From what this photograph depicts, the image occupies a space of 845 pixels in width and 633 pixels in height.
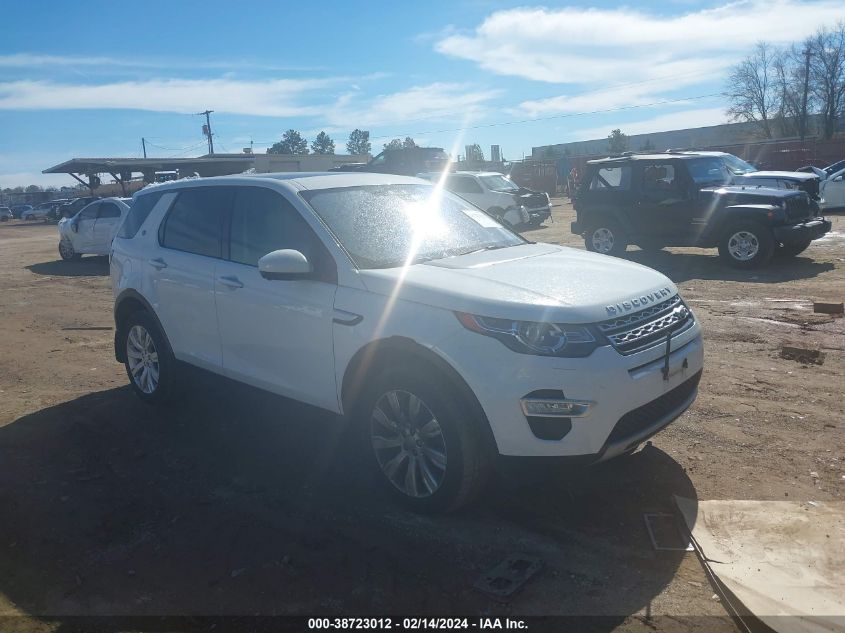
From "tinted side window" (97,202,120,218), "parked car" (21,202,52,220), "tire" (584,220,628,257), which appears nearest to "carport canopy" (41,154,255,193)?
"parked car" (21,202,52,220)

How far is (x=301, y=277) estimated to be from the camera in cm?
433

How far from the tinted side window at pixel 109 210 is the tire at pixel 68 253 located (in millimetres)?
1490

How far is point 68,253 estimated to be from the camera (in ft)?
61.7

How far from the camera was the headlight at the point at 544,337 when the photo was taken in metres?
3.53

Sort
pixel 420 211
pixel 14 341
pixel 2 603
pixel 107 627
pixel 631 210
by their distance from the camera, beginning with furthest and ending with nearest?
pixel 631 210, pixel 14 341, pixel 420 211, pixel 2 603, pixel 107 627

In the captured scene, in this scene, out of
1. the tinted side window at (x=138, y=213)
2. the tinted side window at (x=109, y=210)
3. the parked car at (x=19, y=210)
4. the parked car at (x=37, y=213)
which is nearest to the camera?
the tinted side window at (x=138, y=213)

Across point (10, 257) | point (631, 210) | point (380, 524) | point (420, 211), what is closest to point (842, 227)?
point (631, 210)

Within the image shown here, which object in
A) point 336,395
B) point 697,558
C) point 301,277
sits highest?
point 301,277

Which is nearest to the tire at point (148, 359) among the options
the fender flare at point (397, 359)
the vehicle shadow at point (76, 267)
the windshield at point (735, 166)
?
the fender flare at point (397, 359)

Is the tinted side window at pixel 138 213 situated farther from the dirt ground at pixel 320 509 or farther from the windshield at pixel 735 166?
the windshield at pixel 735 166

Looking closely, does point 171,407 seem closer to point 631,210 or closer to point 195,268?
point 195,268

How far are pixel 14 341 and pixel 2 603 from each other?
22.0ft

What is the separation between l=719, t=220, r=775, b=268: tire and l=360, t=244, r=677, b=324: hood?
27.2ft

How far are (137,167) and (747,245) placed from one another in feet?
110
